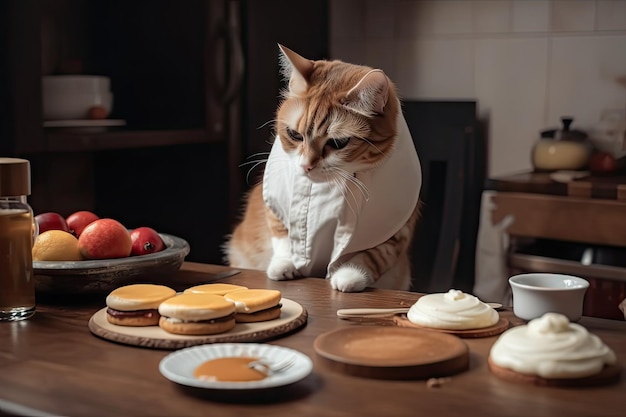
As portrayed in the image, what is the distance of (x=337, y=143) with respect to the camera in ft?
4.97

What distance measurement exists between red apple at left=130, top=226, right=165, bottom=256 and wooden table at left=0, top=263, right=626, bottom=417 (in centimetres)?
32

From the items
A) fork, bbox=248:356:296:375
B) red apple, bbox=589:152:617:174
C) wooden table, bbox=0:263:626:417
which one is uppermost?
red apple, bbox=589:152:617:174

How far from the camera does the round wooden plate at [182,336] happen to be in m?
1.12

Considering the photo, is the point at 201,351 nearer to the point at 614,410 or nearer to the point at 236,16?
the point at 614,410

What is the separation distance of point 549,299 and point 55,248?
0.80m

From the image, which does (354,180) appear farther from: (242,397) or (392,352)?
(242,397)

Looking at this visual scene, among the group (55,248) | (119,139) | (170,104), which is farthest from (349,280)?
(170,104)

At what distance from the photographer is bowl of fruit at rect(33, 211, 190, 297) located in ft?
4.50

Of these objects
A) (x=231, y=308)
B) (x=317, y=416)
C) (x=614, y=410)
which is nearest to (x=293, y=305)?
(x=231, y=308)

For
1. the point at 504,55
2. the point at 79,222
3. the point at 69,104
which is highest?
the point at 504,55

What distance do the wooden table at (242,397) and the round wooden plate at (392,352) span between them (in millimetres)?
13

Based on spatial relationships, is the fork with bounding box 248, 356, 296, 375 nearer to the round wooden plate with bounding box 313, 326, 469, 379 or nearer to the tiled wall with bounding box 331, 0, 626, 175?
the round wooden plate with bounding box 313, 326, 469, 379

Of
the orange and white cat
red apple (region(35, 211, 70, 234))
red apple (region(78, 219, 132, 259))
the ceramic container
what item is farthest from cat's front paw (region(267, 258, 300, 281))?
the ceramic container

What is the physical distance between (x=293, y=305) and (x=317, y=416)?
42cm
